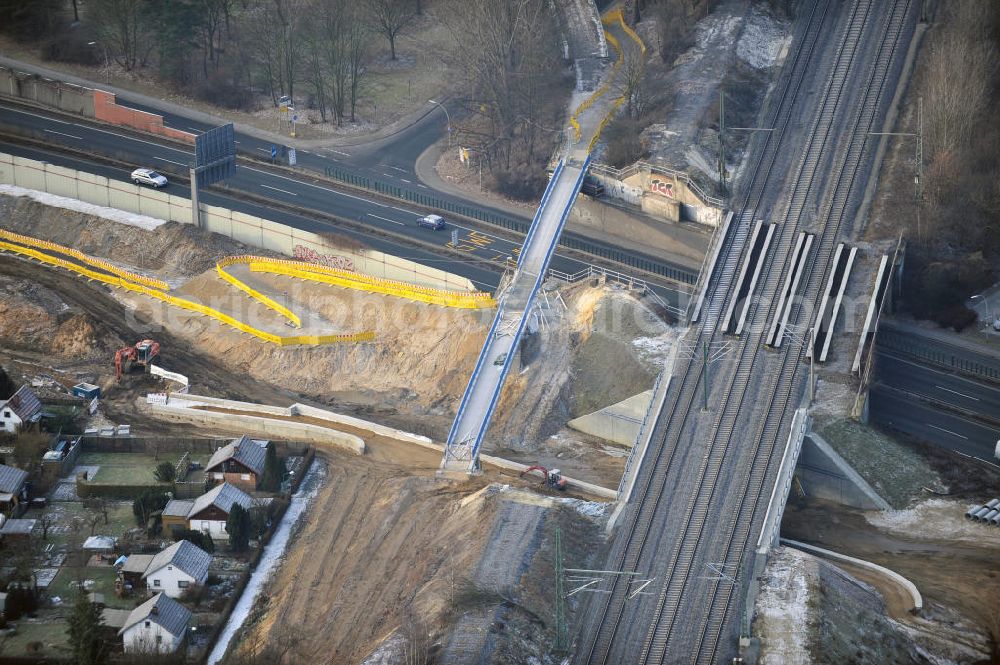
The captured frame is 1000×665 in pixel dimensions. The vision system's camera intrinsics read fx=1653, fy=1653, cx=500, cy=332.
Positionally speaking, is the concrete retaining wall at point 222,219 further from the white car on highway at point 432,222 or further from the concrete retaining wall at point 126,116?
the concrete retaining wall at point 126,116

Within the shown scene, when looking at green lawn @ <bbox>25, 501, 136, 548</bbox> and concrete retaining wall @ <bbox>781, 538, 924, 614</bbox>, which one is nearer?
concrete retaining wall @ <bbox>781, 538, 924, 614</bbox>

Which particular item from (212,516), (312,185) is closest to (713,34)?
(312,185)

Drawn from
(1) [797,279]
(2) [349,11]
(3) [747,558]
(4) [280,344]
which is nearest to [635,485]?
(3) [747,558]

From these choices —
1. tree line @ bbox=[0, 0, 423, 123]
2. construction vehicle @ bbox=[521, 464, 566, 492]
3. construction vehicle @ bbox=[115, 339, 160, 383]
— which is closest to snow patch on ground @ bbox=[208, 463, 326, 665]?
construction vehicle @ bbox=[521, 464, 566, 492]

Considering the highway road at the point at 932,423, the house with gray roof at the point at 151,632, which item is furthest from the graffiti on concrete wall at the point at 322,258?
the house with gray roof at the point at 151,632

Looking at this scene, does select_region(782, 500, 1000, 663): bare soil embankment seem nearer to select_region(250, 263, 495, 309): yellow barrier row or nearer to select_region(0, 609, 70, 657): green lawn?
select_region(250, 263, 495, 309): yellow barrier row

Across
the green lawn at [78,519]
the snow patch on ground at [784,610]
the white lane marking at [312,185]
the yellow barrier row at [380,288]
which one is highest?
the white lane marking at [312,185]
